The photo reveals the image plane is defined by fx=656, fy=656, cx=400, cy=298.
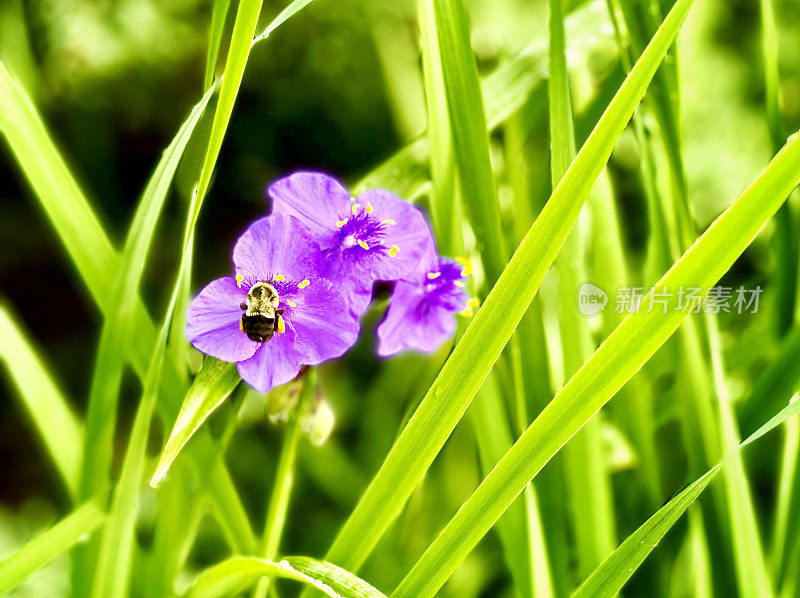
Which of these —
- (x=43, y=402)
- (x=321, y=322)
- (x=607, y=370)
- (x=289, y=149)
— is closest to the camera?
(x=607, y=370)

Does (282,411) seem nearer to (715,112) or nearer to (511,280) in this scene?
(511,280)

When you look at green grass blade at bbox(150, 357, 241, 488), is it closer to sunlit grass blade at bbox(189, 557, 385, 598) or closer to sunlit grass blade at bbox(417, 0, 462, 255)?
sunlit grass blade at bbox(189, 557, 385, 598)

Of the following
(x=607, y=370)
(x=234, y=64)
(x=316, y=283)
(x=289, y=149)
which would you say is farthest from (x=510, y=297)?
(x=289, y=149)

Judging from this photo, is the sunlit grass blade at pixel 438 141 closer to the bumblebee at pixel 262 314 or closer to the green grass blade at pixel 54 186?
the bumblebee at pixel 262 314

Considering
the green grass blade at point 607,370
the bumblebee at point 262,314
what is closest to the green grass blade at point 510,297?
the green grass blade at point 607,370

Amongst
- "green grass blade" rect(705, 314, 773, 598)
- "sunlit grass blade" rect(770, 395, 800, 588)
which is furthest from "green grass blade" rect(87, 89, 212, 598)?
"sunlit grass blade" rect(770, 395, 800, 588)

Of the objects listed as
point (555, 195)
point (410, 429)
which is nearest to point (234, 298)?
point (410, 429)

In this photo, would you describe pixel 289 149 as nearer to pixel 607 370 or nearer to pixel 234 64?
pixel 234 64
